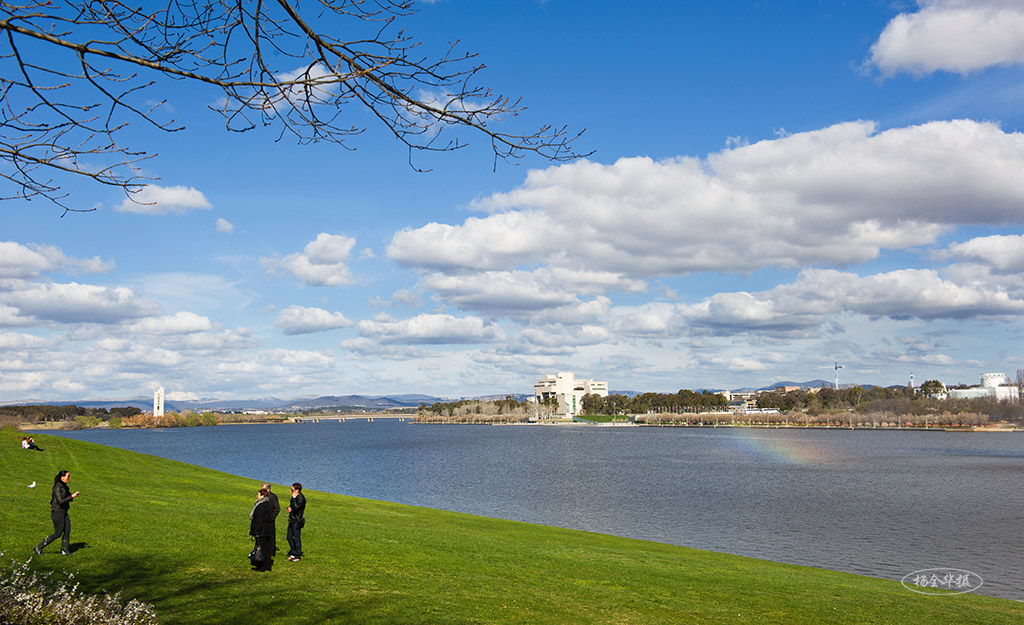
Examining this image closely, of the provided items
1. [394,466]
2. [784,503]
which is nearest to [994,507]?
[784,503]

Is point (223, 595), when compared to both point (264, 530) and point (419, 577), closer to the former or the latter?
point (264, 530)

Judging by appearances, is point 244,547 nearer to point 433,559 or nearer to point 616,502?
point 433,559

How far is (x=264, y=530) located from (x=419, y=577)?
395cm

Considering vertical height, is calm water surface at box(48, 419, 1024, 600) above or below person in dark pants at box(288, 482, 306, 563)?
below

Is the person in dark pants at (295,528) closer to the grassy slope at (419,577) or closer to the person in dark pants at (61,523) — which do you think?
the grassy slope at (419,577)

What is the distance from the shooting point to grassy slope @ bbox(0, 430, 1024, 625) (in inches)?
546

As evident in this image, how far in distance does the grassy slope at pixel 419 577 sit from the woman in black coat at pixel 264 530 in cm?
37

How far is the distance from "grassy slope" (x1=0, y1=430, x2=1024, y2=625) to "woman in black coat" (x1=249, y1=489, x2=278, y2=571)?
37 cm

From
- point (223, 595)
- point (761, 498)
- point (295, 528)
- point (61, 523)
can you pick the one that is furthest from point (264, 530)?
point (761, 498)

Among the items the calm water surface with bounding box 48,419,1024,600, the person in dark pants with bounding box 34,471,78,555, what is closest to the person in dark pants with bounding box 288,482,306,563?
the person in dark pants with bounding box 34,471,78,555

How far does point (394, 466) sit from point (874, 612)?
247ft

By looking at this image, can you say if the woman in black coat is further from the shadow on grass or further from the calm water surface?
the calm water surface

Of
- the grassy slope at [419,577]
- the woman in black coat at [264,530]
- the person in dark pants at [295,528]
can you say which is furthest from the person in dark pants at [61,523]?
the person in dark pants at [295,528]

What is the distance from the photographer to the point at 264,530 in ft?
53.0
